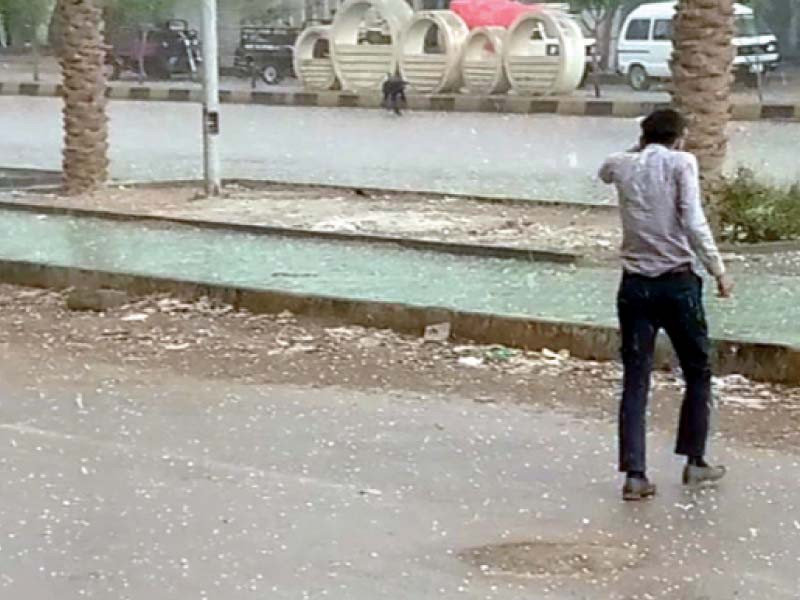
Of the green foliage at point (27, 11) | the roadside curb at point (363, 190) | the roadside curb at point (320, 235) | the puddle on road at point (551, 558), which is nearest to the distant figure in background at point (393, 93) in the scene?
the green foliage at point (27, 11)

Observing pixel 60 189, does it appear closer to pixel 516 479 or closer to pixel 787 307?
pixel 787 307

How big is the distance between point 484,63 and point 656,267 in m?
32.6

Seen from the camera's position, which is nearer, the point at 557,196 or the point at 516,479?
the point at 516,479

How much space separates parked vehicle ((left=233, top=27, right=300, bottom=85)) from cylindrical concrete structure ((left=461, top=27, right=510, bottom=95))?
831 cm

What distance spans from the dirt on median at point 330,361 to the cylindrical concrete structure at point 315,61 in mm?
30077

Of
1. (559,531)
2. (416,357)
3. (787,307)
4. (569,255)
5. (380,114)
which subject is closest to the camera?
(559,531)

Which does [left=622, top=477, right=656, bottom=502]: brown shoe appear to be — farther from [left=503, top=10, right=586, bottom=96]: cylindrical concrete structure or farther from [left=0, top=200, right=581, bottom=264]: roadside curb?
[left=503, top=10, right=586, bottom=96]: cylindrical concrete structure

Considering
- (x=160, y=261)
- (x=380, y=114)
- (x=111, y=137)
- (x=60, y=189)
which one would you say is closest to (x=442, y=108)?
(x=380, y=114)

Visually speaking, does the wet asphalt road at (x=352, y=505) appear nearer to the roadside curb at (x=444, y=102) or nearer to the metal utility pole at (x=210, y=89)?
the metal utility pole at (x=210, y=89)

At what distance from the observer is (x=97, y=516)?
7.11 meters

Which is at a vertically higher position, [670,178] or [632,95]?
[670,178]

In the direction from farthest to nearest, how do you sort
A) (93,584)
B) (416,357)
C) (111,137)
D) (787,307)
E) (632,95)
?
(632,95), (111,137), (787,307), (416,357), (93,584)

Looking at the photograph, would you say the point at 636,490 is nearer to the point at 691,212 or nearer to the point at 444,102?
the point at 691,212

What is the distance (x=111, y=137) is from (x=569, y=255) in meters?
18.0
